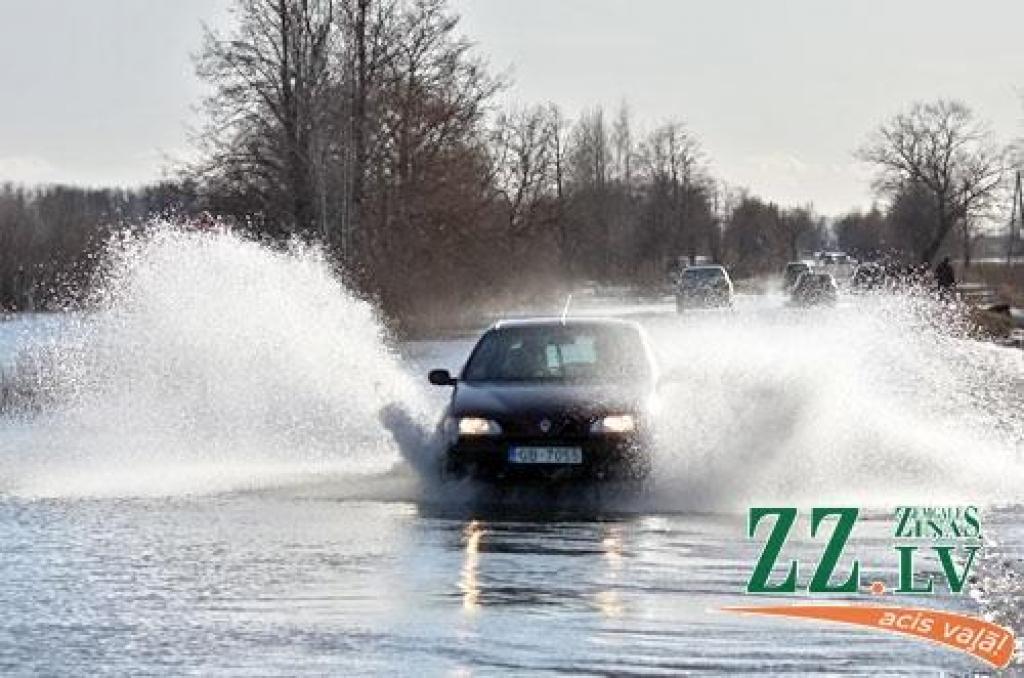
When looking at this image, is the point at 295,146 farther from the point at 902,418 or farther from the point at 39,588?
the point at 39,588

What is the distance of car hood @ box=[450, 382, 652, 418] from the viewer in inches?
619

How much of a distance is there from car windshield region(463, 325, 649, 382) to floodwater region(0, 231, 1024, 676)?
0.52 meters

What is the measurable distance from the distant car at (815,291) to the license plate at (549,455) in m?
58.9

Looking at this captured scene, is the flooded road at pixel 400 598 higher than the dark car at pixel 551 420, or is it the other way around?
the dark car at pixel 551 420

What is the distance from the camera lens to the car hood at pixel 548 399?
51.5ft

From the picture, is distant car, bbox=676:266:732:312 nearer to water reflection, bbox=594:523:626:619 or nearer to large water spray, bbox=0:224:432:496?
large water spray, bbox=0:224:432:496

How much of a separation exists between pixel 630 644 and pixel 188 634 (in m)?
2.14

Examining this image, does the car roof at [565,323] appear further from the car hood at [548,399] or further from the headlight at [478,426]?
the headlight at [478,426]

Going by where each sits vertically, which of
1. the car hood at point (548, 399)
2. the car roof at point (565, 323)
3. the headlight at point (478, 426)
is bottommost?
the headlight at point (478, 426)

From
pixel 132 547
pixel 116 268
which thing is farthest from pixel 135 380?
pixel 132 547

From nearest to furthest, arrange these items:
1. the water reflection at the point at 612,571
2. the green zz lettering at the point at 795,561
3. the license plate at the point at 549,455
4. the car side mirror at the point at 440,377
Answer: the water reflection at the point at 612,571 < the green zz lettering at the point at 795,561 < the license plate at the point at 549,455 < the car side mirror at the point at 440,377

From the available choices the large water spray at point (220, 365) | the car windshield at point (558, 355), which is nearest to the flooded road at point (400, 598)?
the car windshield at point (558, 355)

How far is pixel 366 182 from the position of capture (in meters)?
63.5

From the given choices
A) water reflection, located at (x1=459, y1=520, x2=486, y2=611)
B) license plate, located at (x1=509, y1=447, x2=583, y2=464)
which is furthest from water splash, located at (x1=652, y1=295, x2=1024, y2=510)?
water reflection, located at (x1=459, y1=520, x2=486, y2=611)
